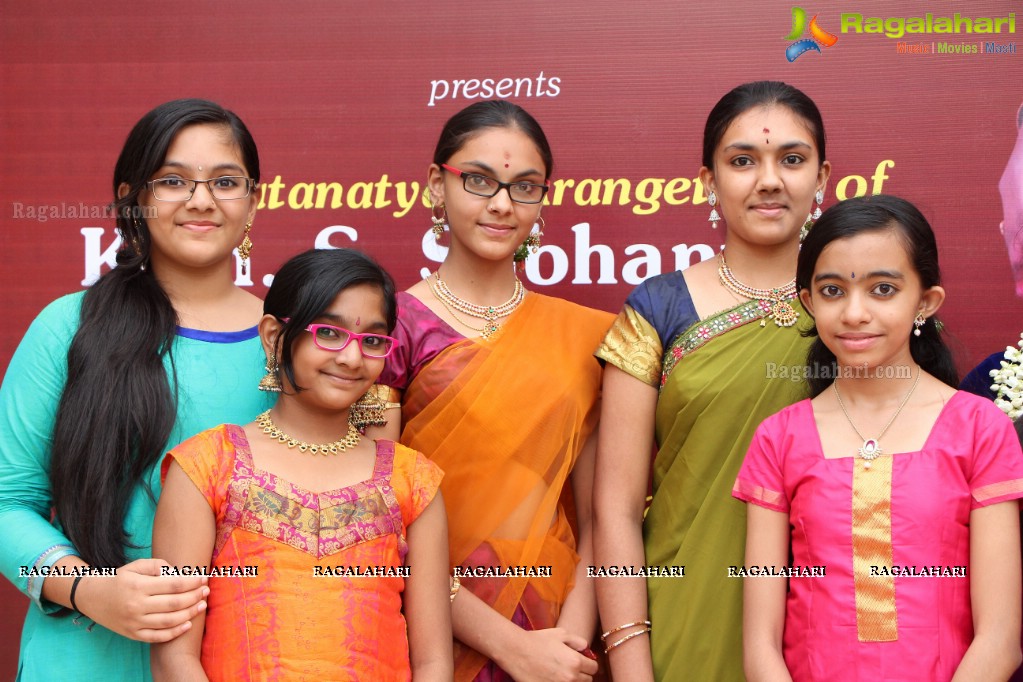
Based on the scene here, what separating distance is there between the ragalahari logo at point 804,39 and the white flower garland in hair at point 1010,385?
3.97 ft

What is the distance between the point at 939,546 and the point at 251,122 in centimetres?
226

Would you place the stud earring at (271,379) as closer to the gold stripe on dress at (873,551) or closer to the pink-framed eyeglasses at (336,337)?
the pink-framed eyeglasses at (336,337)

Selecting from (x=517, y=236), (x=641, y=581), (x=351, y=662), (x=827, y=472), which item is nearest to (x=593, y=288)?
(x=517, y=236)

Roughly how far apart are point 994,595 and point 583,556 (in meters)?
0.89

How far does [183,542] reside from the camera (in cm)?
198

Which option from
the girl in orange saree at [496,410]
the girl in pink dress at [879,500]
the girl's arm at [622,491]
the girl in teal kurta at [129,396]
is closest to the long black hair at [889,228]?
the girl in pink dress at [879,500]

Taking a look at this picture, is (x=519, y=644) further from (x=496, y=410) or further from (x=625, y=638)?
(x=496, y=410)

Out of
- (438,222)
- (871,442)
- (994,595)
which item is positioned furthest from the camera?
(438,222)

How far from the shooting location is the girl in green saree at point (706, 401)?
91.7 inches

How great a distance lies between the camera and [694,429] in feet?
7.75

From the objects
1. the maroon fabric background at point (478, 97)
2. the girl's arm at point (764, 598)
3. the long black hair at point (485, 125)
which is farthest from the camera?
the maroon fabric background at point (478, 97)

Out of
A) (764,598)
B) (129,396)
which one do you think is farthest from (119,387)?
(764,598)

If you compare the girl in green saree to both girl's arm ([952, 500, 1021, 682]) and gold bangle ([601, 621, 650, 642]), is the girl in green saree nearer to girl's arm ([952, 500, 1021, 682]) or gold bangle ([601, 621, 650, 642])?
gold bangle ([601, 621, 650, 642])

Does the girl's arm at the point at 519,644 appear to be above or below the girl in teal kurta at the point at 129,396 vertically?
below
